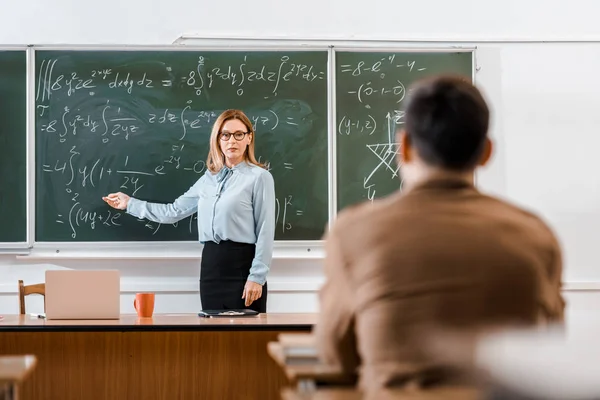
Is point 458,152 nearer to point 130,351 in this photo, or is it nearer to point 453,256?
point 453,256

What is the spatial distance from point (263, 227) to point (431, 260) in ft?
9.48

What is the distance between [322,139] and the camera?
4805 mm

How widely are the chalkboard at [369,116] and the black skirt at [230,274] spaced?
756 mm

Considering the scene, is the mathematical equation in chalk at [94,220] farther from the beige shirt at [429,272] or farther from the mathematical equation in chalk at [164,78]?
the beige shirt at [429,272]

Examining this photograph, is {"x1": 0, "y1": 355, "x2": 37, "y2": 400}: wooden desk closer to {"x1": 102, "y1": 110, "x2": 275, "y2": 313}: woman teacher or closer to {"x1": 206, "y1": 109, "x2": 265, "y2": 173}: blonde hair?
{"x1": 102, "y1": 110, "x2": 275, "y2": 313}: woman teacher

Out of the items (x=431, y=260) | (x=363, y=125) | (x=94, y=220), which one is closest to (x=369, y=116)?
(x=363, y=125)

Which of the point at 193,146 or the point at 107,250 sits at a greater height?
the point at 193,146

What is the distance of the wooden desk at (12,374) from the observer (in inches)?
68.4

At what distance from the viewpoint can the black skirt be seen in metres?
4.31

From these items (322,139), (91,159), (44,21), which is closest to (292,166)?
(322,139)

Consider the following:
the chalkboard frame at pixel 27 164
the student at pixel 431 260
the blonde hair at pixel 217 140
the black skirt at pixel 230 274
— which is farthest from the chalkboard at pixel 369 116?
the student at pixel 431 260

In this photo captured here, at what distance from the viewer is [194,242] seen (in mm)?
4738

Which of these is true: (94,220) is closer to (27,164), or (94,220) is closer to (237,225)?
(27,164)

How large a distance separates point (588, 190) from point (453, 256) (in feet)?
12.5
